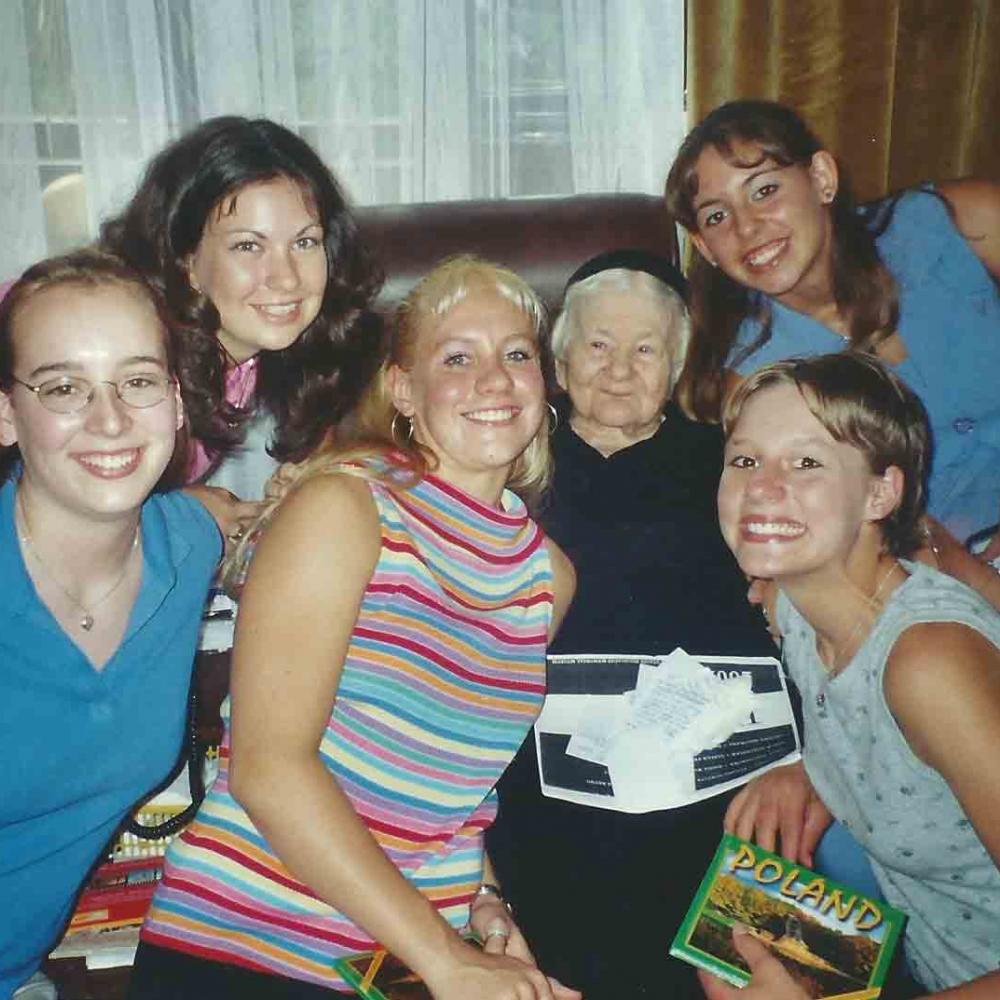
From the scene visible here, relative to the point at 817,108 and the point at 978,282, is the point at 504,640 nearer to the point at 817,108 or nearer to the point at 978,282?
the point at 978,282

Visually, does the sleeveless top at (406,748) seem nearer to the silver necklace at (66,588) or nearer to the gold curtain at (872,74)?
the silver necklace at (66,588)

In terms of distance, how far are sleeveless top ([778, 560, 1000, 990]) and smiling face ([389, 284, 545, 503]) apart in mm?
593

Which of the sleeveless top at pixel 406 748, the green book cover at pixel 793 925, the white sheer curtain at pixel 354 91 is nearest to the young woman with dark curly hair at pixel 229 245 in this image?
the sleeveless top at pixel 406 748

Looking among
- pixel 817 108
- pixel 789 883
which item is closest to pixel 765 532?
pixel 789 883

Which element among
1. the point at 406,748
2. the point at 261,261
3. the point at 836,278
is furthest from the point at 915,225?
the point at 406,748

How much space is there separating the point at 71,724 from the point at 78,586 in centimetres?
19

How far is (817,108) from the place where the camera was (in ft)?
9.78

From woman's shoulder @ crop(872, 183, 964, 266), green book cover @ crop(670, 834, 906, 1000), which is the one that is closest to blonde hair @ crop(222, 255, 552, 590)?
green book cover @ crop(670, 834, 906, 1000)

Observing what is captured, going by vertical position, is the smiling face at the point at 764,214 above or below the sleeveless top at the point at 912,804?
above

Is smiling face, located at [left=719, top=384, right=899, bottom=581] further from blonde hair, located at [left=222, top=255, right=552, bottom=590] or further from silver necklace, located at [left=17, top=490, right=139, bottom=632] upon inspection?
silver necklace, located at [left=17, top=490, right=139, bottom=632]

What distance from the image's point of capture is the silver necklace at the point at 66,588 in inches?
50.6

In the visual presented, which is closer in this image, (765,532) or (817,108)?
(765,532)

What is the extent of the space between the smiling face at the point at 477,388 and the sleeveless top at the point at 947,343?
80cm

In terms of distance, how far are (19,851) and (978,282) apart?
2234 mm
